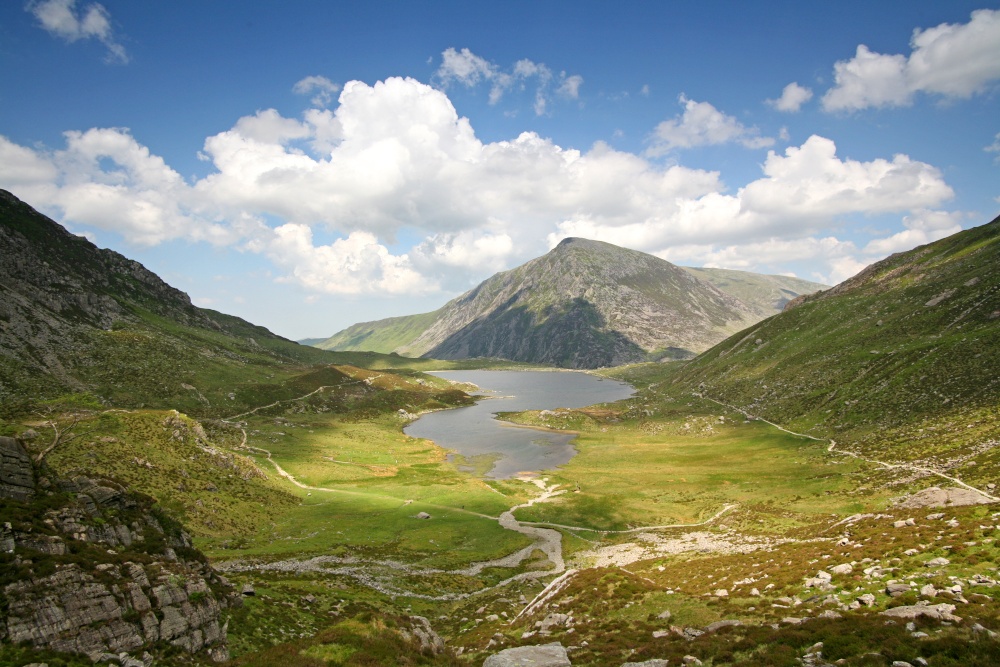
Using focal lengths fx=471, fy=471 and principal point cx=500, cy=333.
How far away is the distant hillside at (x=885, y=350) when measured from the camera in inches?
3479

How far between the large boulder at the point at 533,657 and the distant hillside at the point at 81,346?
402 ft

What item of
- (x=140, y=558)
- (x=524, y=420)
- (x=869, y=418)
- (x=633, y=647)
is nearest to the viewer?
(x=633, y=647)

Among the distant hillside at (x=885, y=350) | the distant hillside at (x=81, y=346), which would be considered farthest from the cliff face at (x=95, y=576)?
the distant hillside at (x=885, y=350)

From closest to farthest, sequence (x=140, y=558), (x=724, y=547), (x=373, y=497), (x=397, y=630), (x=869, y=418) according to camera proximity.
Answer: (x=140, y=558), (x=397, y=630), (x=724, y=547), (x=373, y=497), (x=869, y=418)

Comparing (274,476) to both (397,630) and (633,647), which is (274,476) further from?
(633,647)

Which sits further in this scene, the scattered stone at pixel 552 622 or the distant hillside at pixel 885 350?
the distant hillside at pixel 885 350

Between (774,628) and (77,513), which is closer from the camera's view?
(774,628)

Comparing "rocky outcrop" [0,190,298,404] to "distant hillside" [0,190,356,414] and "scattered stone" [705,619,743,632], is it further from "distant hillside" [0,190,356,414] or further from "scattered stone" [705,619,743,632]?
"scattered stone" [705,619,743,632]

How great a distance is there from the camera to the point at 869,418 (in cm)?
9288

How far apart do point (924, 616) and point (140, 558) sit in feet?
119

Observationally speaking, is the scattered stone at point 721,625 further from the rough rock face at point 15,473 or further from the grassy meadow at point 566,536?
the rough rock face at point 15,473

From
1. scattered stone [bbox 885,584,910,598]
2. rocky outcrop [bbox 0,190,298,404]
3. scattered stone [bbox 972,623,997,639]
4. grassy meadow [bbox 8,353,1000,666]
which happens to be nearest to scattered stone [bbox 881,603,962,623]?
grassy meadow [bbox 8,353,1000,666]

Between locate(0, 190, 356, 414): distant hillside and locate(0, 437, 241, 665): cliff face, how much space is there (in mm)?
101940

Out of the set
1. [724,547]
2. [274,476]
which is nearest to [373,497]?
[274,476]
